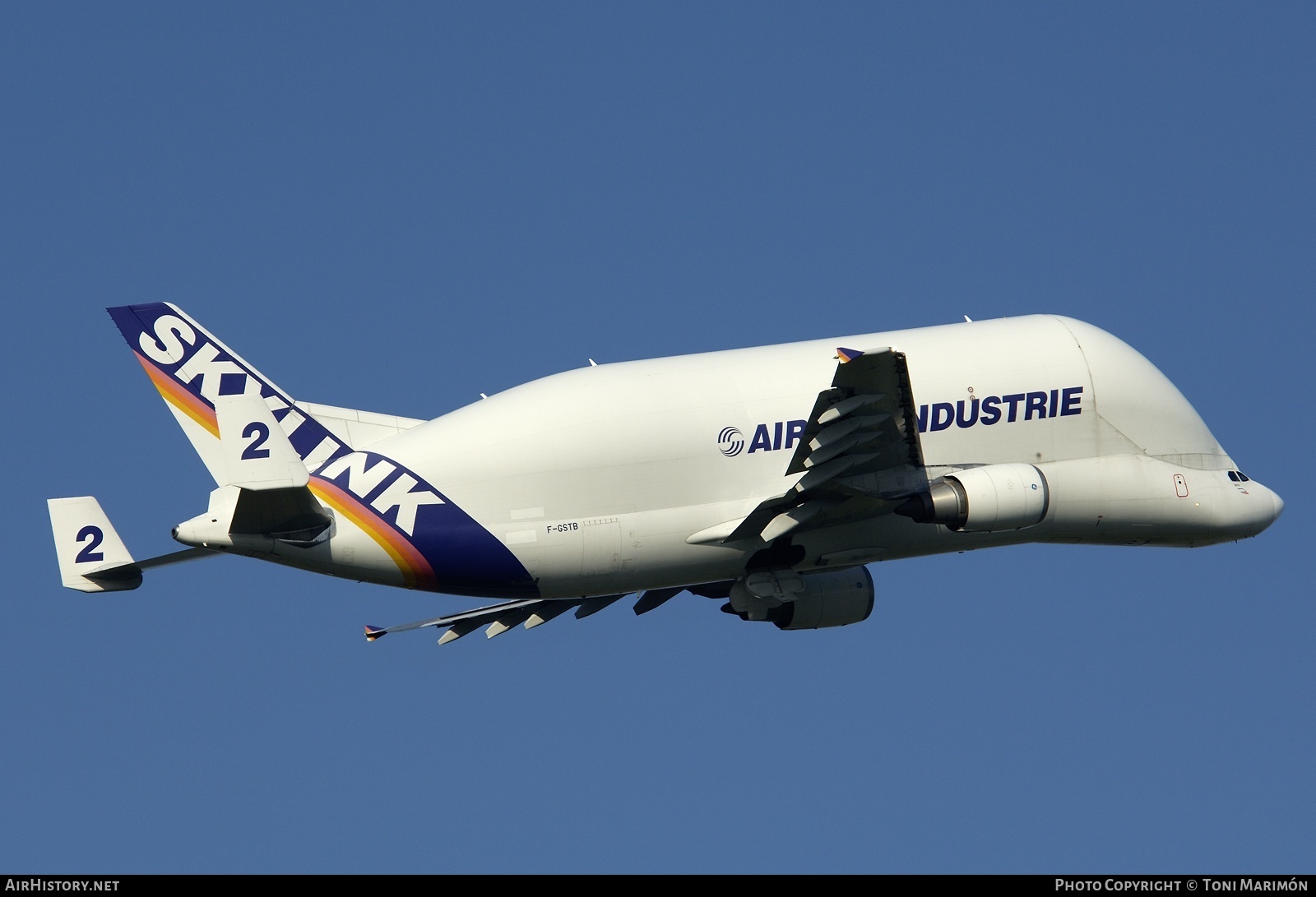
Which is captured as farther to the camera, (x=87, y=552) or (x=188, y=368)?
(x=87, y=552)

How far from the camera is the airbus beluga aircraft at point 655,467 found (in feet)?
157

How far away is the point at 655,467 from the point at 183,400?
10653 mm

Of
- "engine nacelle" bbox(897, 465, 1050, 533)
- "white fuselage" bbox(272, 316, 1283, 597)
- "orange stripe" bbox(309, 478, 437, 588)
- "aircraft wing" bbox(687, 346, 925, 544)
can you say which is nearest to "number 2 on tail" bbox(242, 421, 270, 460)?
"white fuselage" bbox(272, 316, 1283, 597)

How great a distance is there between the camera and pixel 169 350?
160ft

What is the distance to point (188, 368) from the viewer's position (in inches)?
1922

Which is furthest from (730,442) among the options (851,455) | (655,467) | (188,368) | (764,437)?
(188,368)

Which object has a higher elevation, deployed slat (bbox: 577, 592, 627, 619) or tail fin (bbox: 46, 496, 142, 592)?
deployed slat (bbox: 577, 592, 627, 619)

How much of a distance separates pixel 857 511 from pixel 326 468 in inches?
481

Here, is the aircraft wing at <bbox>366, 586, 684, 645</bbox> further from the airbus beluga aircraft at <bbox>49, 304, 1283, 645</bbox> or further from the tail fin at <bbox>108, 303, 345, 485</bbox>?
the tail fin at <bbox>108, 303, 345, 485</bbox>

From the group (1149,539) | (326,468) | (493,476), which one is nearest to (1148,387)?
(1149,539)

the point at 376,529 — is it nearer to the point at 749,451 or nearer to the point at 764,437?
the point at 749,451

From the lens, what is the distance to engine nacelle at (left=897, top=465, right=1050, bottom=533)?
49.1 meters

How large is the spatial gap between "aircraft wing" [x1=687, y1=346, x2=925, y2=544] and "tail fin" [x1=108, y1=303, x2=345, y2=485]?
36.0 feet

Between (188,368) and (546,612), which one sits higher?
(188,368)
